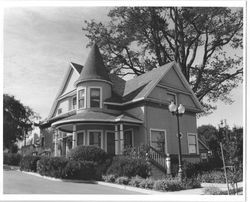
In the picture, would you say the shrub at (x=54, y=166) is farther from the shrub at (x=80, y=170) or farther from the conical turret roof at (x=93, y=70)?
the conical turret roof at (x=93, y=70)

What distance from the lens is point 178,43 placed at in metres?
20.9

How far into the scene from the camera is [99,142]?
49.7 ft

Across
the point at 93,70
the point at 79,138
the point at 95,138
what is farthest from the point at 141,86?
the point at 79,138

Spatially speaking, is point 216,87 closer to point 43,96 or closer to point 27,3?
point 43,96

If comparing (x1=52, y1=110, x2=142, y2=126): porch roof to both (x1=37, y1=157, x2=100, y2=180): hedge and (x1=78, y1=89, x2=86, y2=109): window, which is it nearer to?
(x1=78, y1=89, x2=86, y2=109): window

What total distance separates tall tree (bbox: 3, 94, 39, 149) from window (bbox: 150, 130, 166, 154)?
18.2 ft

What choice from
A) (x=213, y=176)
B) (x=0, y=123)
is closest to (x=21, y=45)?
(x=0, y=123)

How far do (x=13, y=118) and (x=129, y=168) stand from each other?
5549 millimetres

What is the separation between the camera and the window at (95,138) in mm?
15079

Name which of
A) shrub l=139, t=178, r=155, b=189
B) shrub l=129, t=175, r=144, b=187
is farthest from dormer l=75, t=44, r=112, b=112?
shrub l=139, t=178, r=155, b=189

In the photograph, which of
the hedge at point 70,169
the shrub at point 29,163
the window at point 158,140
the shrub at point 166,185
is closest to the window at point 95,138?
the window at point 158,140

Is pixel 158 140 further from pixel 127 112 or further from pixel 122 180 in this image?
pixel 122 180

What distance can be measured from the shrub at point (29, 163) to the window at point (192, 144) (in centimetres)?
801

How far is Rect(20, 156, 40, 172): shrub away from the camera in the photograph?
45.8 feet
